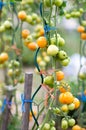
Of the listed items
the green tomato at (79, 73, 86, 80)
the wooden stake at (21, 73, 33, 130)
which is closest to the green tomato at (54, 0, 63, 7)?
the wooden stake at (21, 73, 33, 130)

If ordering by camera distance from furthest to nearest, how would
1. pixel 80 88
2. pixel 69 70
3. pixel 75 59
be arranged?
pixel 75 59 < pixel 69 70 < pixel 80 88

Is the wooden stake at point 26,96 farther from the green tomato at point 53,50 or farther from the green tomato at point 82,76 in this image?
the green tomato at point 82,76

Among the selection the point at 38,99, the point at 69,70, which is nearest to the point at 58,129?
the point at 38,99

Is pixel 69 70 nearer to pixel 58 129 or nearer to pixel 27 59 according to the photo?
pixel 58 129

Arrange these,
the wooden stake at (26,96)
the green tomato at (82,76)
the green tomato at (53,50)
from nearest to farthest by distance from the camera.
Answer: the green tomato at (53,50), the wooden stake at (26,96), the green tomato at (82,76)

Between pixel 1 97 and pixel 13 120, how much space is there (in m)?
0.34

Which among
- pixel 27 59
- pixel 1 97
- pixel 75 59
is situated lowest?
pixel 27 59

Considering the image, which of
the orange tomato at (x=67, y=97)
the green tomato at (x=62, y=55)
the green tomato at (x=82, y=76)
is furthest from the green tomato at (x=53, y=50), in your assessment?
the green tomato at (x=82, y=76)

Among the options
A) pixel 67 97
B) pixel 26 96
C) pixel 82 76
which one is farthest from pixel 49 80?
pixel 82 76

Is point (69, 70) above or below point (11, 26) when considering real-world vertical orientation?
below

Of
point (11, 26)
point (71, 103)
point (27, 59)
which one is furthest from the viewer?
point (27, 59)

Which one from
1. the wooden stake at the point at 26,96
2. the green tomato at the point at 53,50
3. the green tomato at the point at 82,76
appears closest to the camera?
the green tomato at the point at 53,50

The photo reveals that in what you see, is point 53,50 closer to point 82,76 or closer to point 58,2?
point 58,2

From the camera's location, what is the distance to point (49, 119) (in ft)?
4.47
